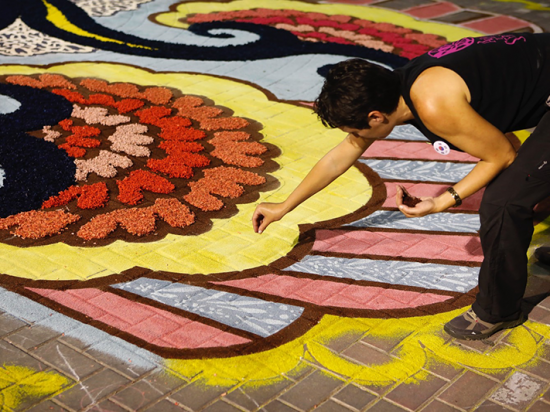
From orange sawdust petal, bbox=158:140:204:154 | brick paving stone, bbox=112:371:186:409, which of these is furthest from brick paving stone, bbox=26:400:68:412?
orange sawdust petal, bbox=158:140:204:154

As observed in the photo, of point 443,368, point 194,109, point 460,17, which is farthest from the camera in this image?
point 460,17

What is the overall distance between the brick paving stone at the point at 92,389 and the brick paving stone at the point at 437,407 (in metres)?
1.24

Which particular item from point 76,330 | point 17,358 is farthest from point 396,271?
point 17,358

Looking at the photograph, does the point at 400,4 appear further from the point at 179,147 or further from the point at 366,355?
the point at 366,355

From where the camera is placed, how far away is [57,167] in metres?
4.78

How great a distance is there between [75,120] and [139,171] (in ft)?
4.15

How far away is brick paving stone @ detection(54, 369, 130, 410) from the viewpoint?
106 inches

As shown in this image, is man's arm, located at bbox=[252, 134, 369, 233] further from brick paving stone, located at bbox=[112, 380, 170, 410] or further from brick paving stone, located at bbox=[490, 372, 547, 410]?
brick paving stone, located at bbox=[490, 372, 547, 410]

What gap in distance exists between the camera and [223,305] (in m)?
3.38

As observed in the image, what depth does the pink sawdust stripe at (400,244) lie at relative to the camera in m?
3.92

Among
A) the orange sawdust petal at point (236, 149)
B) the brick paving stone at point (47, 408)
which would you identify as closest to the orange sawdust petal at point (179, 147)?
the orange sawdust petal at point (236, 149)

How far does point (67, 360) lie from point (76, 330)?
0.22 meters

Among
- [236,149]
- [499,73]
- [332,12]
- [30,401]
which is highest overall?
[499,73]

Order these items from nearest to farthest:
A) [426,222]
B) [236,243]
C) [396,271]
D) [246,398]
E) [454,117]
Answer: [454,117] → [246,398] → [396,271] → [236,243] → [426,222]
